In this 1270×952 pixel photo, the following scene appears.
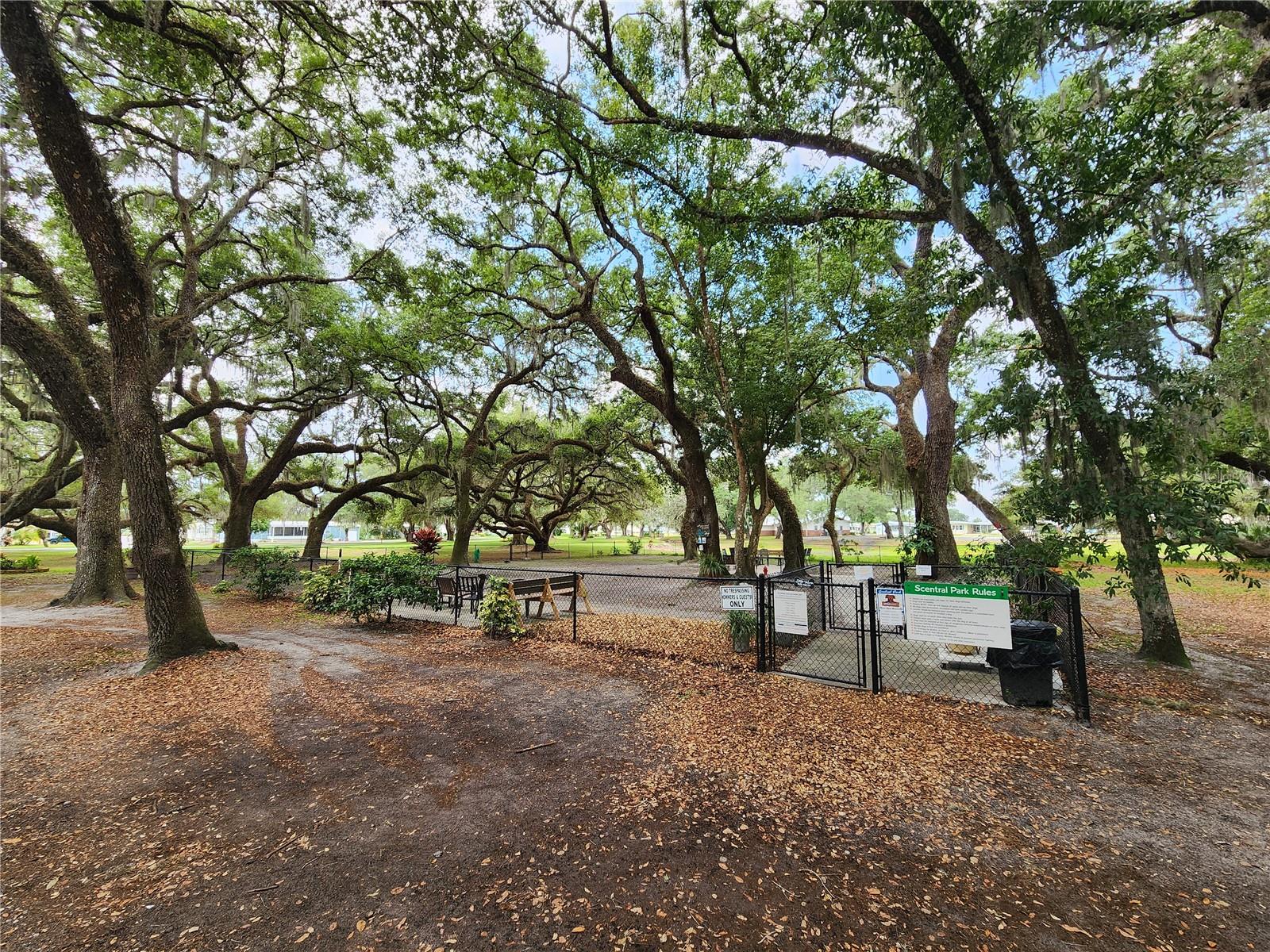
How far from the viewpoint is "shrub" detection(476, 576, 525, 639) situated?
811 cm

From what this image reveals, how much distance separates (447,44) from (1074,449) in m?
10.7

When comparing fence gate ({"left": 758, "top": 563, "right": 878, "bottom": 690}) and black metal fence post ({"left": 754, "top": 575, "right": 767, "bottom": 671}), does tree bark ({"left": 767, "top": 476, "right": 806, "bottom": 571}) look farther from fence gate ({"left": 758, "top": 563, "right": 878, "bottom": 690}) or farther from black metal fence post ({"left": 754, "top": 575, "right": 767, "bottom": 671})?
black metal fence post ({"left": 754, "top": 575, "right": 767, "bottom": 671})

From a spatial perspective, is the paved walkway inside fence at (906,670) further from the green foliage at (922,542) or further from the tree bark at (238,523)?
the tree bark at (238,523)

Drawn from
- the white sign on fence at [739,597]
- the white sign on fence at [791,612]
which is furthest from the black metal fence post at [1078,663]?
the white sign on fence at [739,597]

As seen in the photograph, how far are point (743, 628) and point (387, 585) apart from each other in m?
6.71

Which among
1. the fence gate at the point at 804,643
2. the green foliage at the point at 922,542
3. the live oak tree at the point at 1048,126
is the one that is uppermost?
the live oak tree at the point at 1048,126

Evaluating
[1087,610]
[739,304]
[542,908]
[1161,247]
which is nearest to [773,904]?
[542,908]

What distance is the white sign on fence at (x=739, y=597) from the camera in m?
6.51

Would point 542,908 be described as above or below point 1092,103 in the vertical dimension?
below

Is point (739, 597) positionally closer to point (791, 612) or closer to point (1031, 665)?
point (791, 612)

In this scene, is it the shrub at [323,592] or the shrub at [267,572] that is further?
the shrub at [267,572]

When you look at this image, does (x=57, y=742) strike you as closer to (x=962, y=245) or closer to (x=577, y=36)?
(x=577, y=36)

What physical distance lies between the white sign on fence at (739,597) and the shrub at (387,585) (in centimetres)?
599

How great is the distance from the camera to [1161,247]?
6.32 meters
